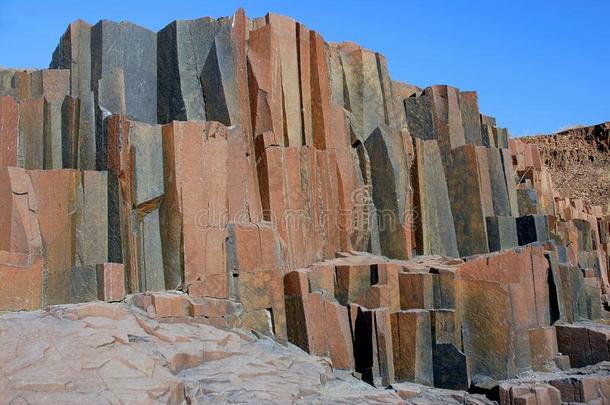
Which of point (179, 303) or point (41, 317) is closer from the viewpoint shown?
point (41, 317)

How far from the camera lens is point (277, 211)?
10.3 m

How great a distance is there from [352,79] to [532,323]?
5.44 metres

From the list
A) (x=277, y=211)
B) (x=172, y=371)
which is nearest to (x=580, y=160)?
(x=277, y=211)

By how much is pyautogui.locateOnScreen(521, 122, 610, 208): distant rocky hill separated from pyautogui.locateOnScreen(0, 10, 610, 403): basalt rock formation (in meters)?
18.9

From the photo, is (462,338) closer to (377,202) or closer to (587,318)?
(377,202)

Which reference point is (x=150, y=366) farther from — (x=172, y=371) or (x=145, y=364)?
(x=172, y=371)

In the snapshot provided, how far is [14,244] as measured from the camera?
822 centimetres

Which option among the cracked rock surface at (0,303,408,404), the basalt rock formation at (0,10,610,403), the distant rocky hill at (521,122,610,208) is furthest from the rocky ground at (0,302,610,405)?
the distant rocky hill at (521,122,610,208)

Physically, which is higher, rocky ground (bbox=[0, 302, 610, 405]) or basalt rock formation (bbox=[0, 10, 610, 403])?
basalt rock formation (bbox=[0, 10, 610, 403])

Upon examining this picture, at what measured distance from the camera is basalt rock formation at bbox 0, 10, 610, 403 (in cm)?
883

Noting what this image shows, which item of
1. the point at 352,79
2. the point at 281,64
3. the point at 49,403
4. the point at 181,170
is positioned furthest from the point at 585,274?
the point at 49,403

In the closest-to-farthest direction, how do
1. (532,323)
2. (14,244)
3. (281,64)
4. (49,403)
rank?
1. (49,403)
2. (14,244)
3. (532,323)
4. (281,64)

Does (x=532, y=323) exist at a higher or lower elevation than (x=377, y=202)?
lower

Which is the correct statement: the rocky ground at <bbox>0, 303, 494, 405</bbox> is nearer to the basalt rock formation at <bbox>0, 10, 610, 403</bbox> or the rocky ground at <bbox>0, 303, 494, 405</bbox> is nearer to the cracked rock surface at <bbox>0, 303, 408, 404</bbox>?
the cracked rock surface at <bbox>0, 303, 408, 404</bbox>
